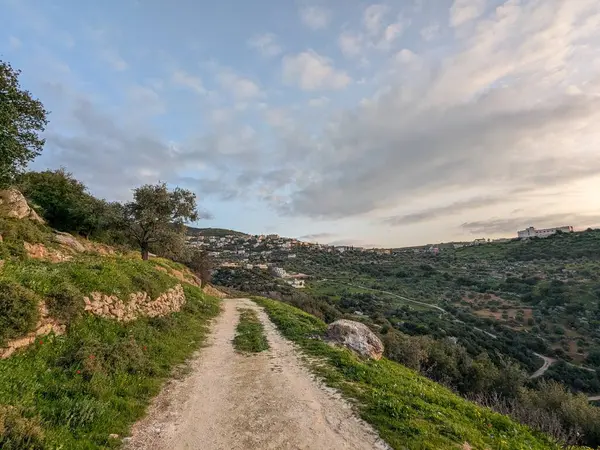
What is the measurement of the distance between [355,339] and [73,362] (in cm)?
1306

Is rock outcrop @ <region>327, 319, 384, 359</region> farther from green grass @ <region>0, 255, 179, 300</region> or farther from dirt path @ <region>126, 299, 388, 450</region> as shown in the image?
green grass @ <region>0, 255, 179, 300</region>

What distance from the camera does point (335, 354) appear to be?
14.2 meters

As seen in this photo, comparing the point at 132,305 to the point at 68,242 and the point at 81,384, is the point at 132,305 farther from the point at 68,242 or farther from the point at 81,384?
the point at 68,242

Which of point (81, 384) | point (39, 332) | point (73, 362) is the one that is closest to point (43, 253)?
point (39, 332)

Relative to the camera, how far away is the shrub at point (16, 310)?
26.8 ft

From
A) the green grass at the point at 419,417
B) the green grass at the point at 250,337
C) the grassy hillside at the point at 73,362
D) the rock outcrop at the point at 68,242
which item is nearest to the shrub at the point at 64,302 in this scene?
the grassy hillside at the point at 73,362

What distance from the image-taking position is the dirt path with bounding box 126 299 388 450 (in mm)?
6832

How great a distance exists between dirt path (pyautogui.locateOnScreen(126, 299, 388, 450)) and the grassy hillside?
0.74 metres

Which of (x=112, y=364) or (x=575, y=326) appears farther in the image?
(x=575, y=326)

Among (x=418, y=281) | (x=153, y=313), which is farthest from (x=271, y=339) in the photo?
(x=418, y=281)

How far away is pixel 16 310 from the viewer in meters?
8.58

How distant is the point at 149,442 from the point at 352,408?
512cm

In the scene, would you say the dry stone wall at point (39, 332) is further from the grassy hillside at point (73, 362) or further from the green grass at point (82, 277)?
the green grass at point (82, 277)

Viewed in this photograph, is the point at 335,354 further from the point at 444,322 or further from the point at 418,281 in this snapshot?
the point at 418,281
